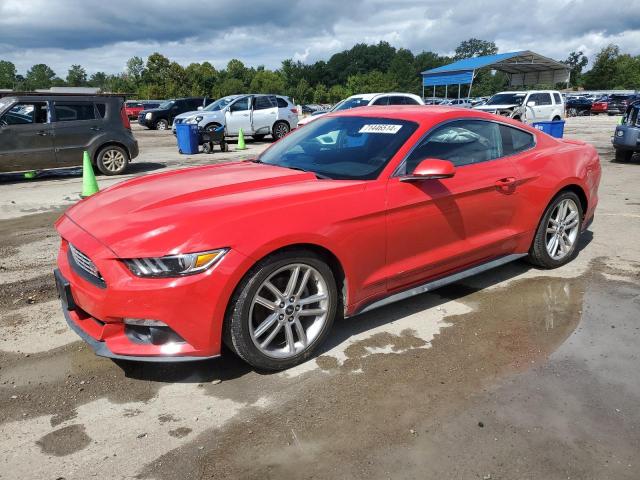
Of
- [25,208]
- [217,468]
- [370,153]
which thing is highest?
[370,153]

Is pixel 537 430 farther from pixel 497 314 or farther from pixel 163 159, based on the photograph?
pixel 163 159

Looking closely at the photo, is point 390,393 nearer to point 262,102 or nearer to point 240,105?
point 240,105

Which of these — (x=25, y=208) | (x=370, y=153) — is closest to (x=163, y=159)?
(x=25, y=208)

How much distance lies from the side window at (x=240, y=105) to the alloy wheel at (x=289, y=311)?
16289 mm

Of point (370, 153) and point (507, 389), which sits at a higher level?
point (370, 153)

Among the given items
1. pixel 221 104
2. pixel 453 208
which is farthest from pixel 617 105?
pixel 453 208

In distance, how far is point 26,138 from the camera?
412 inches

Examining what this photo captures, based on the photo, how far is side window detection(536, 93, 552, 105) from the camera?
21.0m

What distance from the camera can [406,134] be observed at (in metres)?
3.75

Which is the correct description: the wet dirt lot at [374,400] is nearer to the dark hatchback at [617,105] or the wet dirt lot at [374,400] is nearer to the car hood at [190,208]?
the car hood at [190,208]

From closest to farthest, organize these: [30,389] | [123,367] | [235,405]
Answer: [235,405]
[30,389]
[123,367]

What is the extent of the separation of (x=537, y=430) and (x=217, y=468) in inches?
62.6

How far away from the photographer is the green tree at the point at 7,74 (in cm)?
11840

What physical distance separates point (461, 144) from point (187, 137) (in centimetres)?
1302
